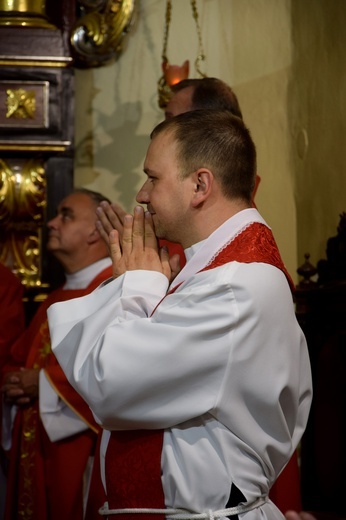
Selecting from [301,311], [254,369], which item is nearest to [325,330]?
[301,311]

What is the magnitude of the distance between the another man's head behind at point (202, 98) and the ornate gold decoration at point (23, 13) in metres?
1.85

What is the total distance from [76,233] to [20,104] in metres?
0.87

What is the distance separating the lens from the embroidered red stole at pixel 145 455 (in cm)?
248

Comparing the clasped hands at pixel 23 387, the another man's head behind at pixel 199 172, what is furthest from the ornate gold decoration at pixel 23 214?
the another man's head behind at pixel 199 172

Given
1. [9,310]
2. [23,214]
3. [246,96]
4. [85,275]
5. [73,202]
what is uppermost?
[246,96]

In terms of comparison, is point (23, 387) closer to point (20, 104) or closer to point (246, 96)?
point (20, 104)

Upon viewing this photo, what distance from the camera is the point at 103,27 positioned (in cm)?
571

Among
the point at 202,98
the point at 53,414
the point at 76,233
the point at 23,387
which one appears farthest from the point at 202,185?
the point at 76,233

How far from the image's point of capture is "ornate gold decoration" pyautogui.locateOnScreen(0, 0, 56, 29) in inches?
213

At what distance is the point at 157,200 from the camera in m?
2.68

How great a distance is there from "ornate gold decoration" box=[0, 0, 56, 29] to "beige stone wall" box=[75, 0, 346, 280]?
0.51 metres

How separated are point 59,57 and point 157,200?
293cm

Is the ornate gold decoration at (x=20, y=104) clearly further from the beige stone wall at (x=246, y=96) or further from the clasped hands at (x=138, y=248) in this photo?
the clasped hands at (x=138, y=248)

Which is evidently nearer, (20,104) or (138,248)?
(138,248)
